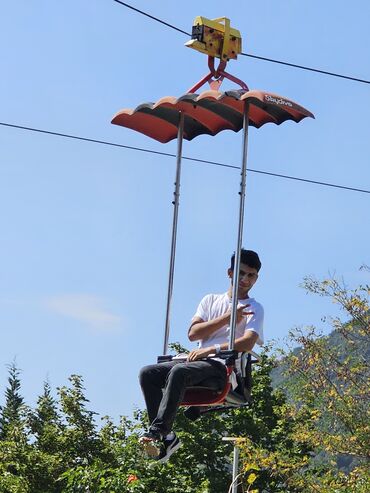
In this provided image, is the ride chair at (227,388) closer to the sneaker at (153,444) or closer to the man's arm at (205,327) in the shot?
the man's arm at (205,327)

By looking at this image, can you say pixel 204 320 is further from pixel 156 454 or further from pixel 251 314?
pixel 156 454

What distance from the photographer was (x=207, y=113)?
8656 mm

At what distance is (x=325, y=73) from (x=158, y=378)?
17.4ft

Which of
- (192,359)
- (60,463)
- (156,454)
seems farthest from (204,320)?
(60,463)

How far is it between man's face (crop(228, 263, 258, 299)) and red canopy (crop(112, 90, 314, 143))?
974mm

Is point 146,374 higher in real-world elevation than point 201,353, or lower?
lower

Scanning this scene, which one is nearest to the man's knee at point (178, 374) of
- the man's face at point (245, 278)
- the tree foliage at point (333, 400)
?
the man's face at point (245, 278)

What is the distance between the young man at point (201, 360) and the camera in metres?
7.69

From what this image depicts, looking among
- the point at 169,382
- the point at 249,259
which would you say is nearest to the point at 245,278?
the point at 249,259

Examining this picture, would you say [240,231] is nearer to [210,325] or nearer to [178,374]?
[210,325]

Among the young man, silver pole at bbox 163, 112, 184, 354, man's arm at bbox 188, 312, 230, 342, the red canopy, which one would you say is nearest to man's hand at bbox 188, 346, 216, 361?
the young man

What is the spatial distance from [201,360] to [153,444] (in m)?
0.64

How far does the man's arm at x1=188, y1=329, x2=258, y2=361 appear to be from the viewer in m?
7.90

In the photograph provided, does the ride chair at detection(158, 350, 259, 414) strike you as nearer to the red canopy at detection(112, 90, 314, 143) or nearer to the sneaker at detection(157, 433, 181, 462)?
the sneaker at detection(157, 433, 181, 462)
